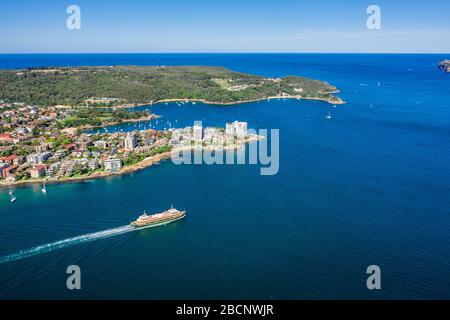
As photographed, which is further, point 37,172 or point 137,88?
point 137,88

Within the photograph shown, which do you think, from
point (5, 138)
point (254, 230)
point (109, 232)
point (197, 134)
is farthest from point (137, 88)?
point (254, 230)

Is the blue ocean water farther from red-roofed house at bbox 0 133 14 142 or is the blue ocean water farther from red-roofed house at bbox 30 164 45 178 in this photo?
red-roofed house at bbox 0 133 14 142

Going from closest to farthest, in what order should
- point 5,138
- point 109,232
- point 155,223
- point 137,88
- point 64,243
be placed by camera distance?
point 64,243
point 109,232
point 155,223
point 5,138
point 137,88

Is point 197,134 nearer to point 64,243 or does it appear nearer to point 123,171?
point 123,171

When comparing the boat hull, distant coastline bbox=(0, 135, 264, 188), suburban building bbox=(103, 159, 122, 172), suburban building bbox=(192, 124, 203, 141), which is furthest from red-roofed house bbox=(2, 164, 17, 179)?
suburban building bbox=(192, 124, 203, 141)

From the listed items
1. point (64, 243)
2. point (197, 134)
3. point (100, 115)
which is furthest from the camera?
point (100, 115)

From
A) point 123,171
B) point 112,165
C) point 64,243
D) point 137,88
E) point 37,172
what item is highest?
point 137,88

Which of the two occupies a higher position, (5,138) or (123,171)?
(5,138)
